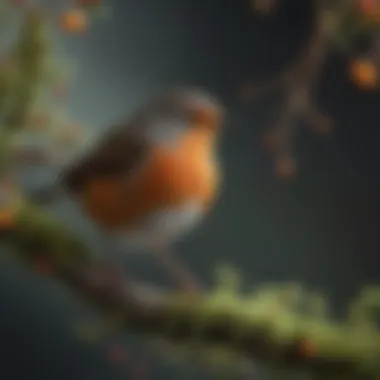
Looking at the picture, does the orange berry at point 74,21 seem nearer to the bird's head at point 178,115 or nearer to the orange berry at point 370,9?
the bird's head at point 178,115

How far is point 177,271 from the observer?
1135 mm

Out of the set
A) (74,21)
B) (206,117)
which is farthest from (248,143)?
(74,21)

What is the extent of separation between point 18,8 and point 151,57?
195 millimetres

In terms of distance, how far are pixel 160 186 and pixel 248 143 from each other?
138 millimetres

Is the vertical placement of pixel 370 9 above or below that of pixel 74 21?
above

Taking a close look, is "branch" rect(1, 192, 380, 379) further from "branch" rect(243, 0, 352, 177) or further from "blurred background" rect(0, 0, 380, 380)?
"branch" rect(243, 0, 352, 177)

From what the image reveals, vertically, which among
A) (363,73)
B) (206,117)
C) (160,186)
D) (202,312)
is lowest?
(202,312)

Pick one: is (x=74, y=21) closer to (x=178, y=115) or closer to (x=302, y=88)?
(x=178, y=115)

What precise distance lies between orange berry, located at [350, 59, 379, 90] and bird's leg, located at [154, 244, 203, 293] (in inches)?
13.7

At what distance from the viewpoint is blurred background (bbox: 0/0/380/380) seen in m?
1.15

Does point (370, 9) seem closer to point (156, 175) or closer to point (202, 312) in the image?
point (156, 175)

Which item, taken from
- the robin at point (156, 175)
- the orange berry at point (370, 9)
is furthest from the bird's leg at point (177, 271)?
the orange berry at point (370, 9)

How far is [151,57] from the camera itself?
3.82 feet

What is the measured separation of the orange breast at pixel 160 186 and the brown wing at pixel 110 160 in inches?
0.5
